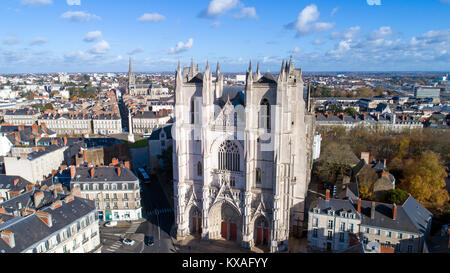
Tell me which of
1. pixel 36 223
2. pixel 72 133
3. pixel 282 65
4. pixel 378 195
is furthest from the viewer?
pixel 72 133

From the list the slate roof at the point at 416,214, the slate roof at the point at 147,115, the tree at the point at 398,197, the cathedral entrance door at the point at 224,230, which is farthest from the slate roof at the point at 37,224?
the slate roof at the point at 147,115

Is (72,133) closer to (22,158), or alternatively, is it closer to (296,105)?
(22,158)

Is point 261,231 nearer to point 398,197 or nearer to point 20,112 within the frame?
point 398,197

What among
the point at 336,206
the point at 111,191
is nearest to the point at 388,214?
the point at 336,206

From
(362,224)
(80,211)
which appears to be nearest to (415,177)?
(362,224)

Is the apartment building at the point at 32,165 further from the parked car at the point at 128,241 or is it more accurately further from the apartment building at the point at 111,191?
the parked car at the point at 128,241

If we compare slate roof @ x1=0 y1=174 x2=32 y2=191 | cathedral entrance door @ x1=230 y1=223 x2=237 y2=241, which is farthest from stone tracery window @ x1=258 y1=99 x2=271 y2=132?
slate roof @ x1=0 y1=174 x2=32 y2=191
